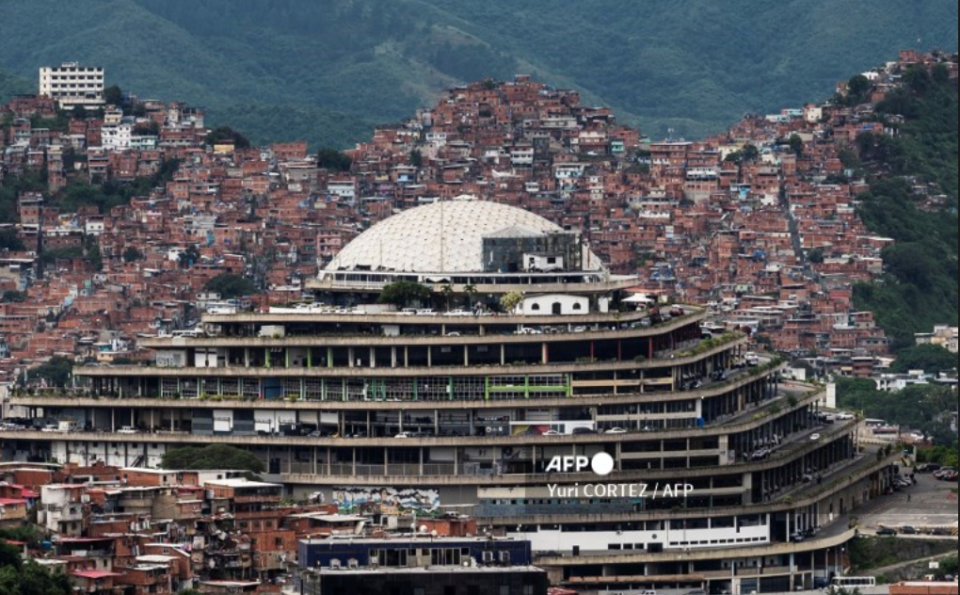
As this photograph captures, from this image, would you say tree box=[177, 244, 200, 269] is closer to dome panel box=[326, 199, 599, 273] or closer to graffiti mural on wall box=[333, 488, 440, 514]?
dome panel box=[326, 199, 599, 273]

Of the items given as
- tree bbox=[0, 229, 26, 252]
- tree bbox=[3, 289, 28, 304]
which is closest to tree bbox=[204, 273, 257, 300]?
tree bbox=[3, 289, 28, 304]

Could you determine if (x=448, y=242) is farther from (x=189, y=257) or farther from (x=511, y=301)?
(x=189, y=257)

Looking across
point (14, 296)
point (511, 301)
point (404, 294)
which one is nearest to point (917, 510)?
point (511, 301)

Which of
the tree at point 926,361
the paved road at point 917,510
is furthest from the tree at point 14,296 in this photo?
the paved road at point 917,510

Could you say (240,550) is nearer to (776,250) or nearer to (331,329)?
(331,329)

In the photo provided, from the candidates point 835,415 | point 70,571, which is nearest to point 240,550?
point 70,571

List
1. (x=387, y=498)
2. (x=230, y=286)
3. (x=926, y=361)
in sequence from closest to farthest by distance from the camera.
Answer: (x=387, y=498), (x=926, y=361), (x=230, y=286)

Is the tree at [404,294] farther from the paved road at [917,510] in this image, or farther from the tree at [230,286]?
the tree at [230,286]
